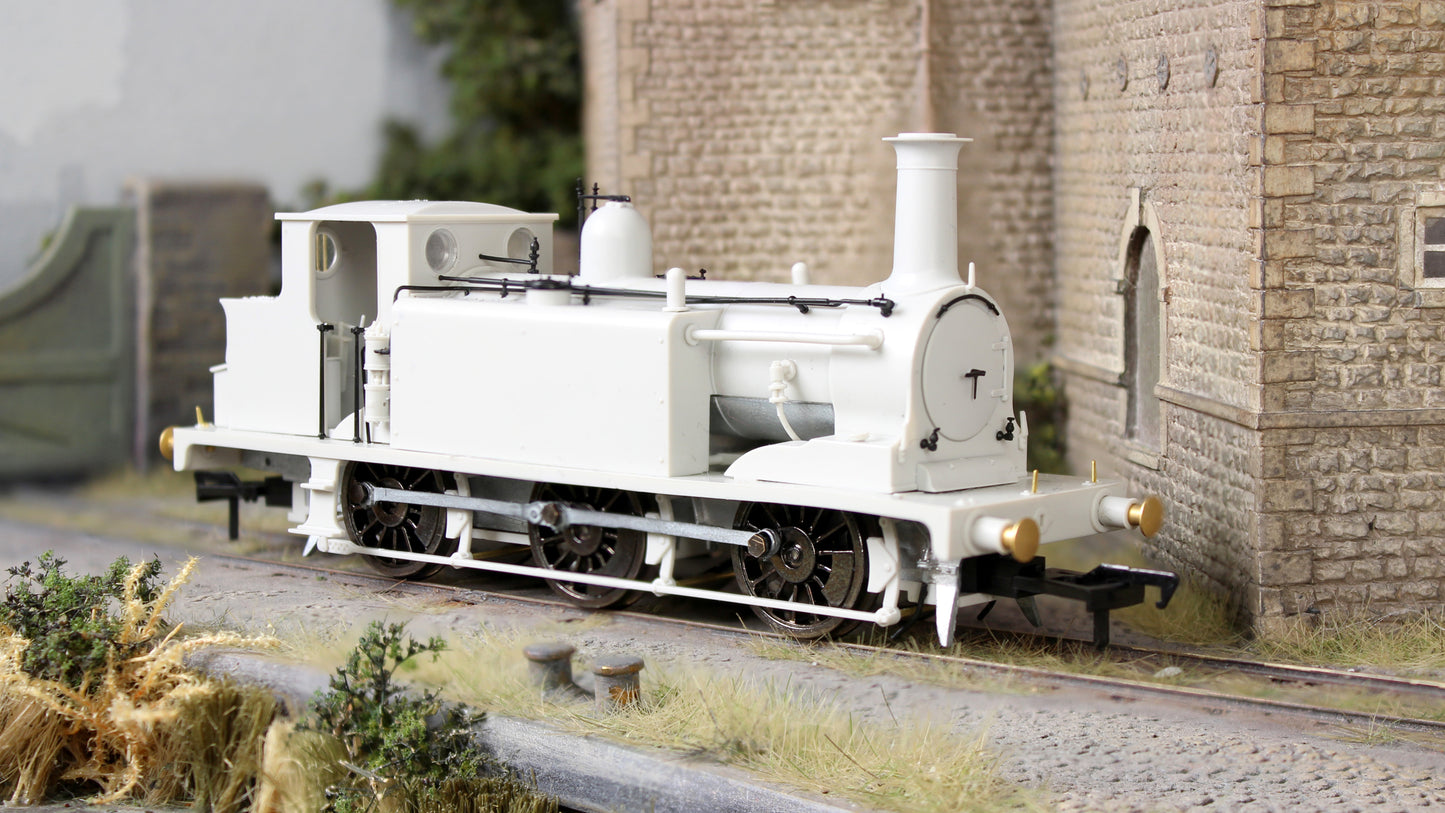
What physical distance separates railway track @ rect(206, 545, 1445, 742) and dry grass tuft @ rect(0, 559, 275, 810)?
8.42 feet

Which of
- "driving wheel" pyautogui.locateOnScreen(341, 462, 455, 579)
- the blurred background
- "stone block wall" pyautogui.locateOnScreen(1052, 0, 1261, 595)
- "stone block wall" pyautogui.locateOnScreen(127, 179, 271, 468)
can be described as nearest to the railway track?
"stone block wall" pyautogui.locateOnScreen(1052, 0, 1261, 595)

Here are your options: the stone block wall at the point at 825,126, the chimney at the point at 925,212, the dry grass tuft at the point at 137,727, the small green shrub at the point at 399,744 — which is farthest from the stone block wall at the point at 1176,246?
the dry grass tuft at the point at 137,727

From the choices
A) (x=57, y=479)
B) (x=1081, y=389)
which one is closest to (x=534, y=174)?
(x=57, y=479)

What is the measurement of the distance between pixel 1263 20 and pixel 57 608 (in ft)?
25.1

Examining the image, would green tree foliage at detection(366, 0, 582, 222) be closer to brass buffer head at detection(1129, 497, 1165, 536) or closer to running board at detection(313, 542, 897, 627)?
running board at detection(313, 542, 897, 627)

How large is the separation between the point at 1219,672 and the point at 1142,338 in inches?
153

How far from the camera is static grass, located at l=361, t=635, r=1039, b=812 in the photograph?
23.1 feet

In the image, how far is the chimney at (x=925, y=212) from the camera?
9.11 m

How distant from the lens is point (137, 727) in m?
8.67

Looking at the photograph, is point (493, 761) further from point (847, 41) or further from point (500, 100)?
point (500, 100)

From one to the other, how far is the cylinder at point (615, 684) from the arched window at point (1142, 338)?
540cm

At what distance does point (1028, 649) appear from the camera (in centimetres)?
934

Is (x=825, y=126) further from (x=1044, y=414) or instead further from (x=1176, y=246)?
(x=1176, y=246)

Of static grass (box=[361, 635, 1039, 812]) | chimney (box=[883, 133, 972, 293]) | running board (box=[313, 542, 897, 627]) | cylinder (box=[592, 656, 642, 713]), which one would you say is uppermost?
chimney (box=[883, 133, 972, 293])
